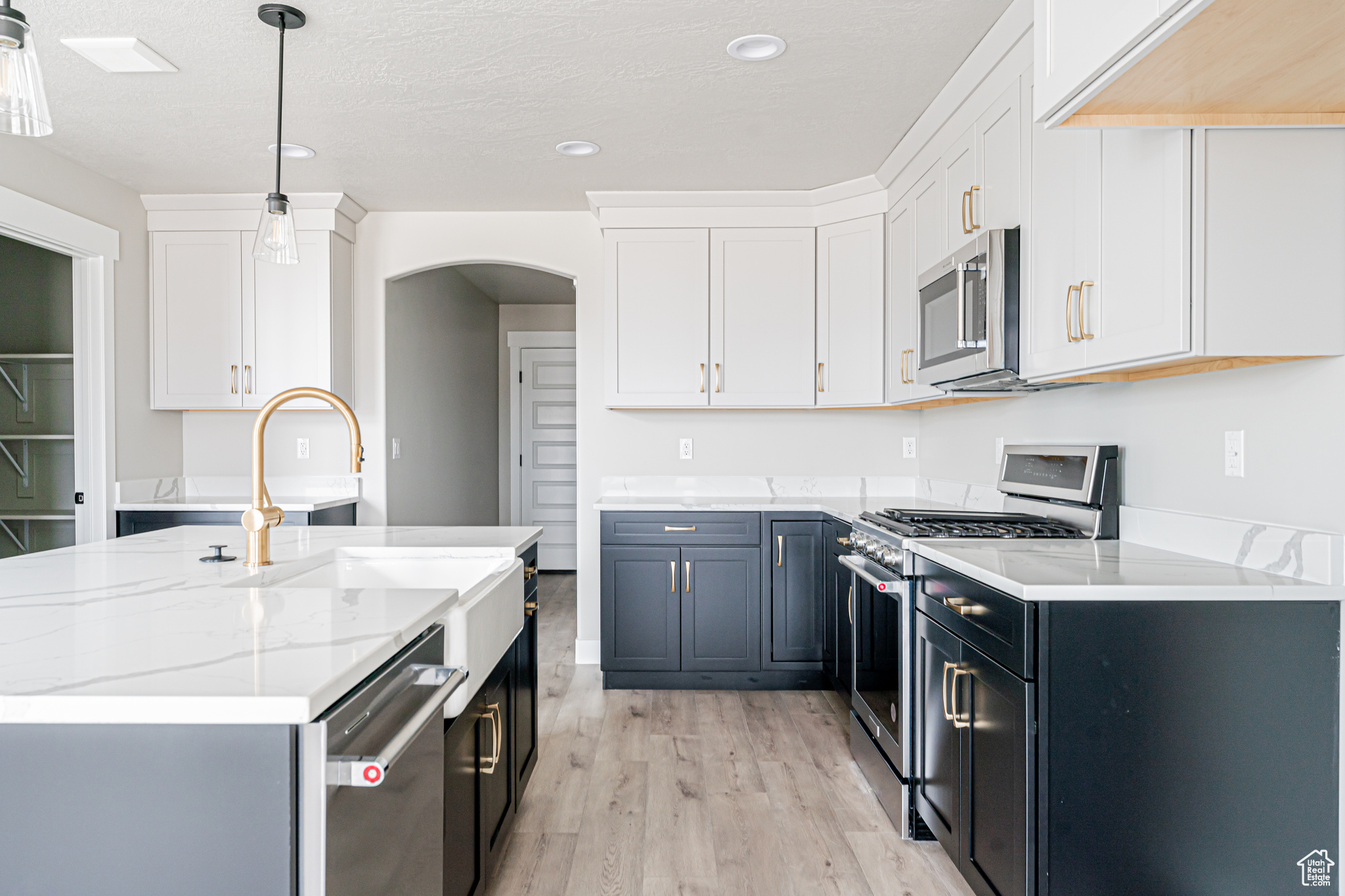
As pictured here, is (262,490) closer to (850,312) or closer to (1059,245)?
(1059,245)

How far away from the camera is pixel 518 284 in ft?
19.7

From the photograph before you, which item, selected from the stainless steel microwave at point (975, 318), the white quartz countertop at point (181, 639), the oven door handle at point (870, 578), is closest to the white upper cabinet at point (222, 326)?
the white quartz countertop at point (181, 639)

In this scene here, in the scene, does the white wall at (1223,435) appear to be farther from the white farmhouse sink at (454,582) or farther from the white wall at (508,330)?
the white wall at (508,330)

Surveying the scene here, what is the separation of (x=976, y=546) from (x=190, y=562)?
190 cm

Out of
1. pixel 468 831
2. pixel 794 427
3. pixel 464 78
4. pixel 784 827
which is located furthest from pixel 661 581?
pixel 464 78

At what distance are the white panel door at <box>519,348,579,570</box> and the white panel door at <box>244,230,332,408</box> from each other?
120 inches

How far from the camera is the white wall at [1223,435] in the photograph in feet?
5.08

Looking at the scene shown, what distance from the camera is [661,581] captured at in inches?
139

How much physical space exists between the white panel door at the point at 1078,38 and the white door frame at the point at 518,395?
18.3ft

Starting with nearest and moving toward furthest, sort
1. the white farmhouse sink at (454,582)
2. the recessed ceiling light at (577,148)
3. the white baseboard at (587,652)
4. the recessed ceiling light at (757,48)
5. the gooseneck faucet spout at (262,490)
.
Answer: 1. the white farmhouse sink at (454,582)
2. the gooseneck faucet spout at (262,490)
3. the recessed ceiling light at (757,48)
4. the recessed ceiling light at (577,148)
5. the white baseboard at (587,652)

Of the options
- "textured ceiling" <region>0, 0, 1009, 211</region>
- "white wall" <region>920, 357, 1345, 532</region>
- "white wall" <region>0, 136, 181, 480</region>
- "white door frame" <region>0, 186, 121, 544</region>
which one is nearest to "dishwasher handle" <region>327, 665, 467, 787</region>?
"white wall" <region>920, 357, 1345, 532</region>

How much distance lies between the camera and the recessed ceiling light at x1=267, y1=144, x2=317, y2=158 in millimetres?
3146

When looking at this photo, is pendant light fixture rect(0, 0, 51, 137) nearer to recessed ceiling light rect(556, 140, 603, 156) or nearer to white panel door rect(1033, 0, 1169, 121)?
white panel door rect(1033, 0, 1169, 121)

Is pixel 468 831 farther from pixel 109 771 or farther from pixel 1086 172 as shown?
pixel 1086 172
